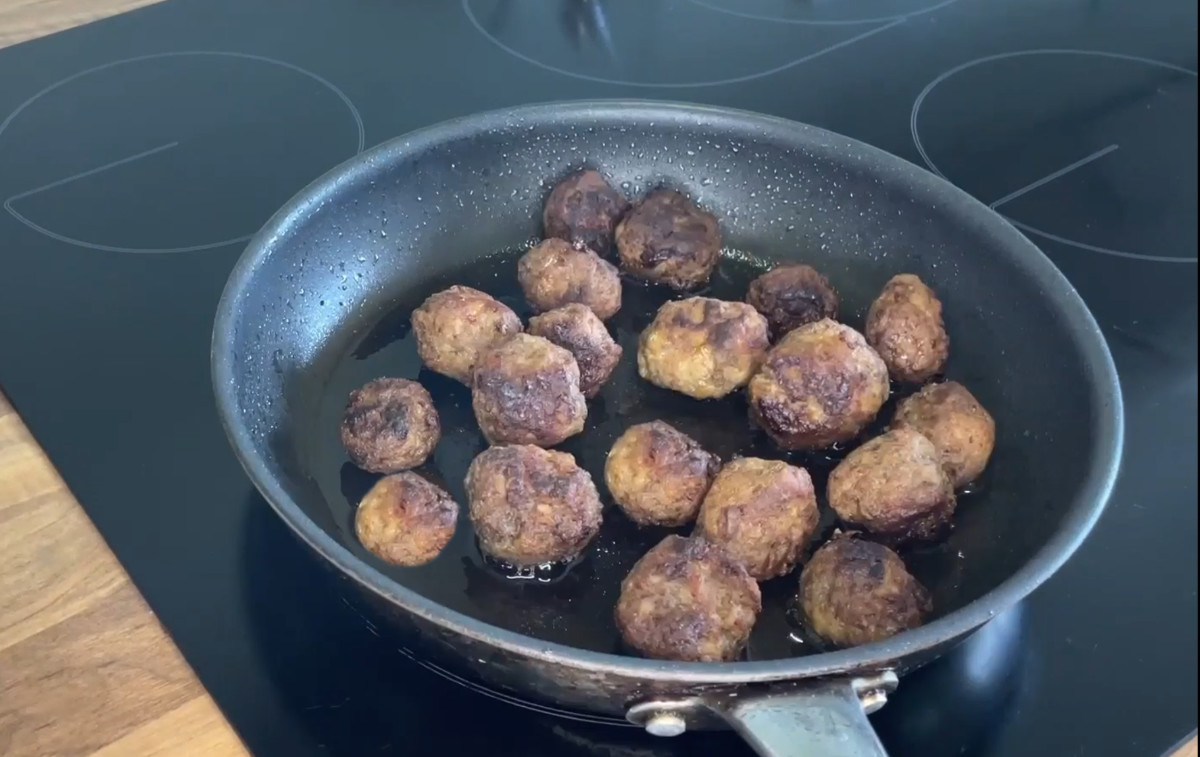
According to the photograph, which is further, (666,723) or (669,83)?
(669,83)

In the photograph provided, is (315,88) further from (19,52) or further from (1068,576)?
(1068,576)

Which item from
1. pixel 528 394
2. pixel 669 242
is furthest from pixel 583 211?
pixel 528 394

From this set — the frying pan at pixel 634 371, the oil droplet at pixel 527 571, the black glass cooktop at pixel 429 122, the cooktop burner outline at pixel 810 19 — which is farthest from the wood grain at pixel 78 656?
the cooktop burner outline at pixel 810 19

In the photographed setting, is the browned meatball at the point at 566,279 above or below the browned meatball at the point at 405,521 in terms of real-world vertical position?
above

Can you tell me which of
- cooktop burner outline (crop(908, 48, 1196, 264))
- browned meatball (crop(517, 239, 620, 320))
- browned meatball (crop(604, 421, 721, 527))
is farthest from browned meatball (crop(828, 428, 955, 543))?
cooktop burner outline (crop(908, 48, 1196, 264))

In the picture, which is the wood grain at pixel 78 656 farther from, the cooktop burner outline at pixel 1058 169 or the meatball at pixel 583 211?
the cooktop burner outline at pixel 1058 169

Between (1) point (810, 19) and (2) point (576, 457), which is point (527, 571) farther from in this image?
(1) point (810, 19)
